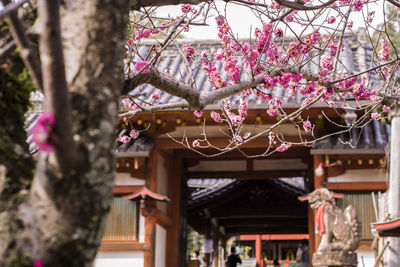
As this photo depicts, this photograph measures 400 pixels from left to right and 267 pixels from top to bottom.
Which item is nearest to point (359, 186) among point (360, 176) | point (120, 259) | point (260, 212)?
point (360, 176)

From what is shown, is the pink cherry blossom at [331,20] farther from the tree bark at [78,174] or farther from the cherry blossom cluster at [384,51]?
the tree bark at [78,174]

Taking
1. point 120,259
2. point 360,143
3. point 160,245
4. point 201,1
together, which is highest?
point 360,143

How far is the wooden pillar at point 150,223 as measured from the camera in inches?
362

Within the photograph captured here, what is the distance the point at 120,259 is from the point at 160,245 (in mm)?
1005

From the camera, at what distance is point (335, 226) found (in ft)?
24.5

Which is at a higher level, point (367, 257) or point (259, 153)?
point (259, 153)

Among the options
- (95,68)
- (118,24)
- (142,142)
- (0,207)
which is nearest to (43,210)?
(0,207)

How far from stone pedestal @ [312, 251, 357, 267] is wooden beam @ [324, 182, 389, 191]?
6.91ft

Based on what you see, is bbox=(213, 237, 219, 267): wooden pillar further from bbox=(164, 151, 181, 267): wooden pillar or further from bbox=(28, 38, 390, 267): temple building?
bbox=(164, 151, 181, 267): wooden pillar

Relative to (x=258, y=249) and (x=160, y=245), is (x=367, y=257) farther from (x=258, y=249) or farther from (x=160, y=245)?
(x=258, y=249)

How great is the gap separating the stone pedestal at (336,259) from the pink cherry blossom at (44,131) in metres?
6.04

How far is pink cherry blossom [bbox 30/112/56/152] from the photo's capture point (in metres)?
1.51

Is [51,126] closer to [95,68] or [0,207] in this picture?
[95,68]

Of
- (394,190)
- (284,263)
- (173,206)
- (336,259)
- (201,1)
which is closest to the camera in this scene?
(201,1)
